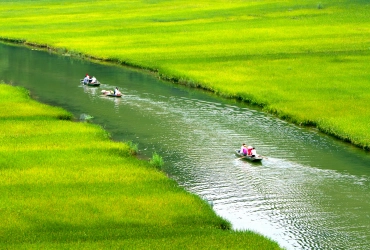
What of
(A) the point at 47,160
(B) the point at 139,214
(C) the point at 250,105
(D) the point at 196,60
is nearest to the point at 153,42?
(D) the point at 196,60

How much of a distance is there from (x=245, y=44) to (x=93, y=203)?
47242 mm

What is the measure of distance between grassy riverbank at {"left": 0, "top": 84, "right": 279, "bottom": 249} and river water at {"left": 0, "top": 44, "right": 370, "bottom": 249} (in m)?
1.44

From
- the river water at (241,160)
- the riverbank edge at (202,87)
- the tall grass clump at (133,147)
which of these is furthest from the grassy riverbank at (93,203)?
the riverbank edge at (202,87)

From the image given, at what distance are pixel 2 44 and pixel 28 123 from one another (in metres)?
42.3

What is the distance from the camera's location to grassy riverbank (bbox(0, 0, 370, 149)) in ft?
140

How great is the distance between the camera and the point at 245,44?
68.3 m

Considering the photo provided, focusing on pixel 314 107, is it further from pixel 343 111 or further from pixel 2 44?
pixel 2 44

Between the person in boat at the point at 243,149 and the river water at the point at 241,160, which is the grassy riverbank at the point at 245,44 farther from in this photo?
the person in boat at the point at 243,149

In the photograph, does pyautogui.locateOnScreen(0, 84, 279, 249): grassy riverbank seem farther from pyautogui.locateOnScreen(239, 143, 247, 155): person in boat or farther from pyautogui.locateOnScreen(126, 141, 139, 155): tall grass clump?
pyautogui.locateOnScreen(239, 143, 247, 155): person in boat

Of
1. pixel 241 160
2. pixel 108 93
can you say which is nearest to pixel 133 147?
pixel 241 160

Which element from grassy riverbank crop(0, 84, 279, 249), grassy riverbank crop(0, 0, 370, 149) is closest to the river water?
grassy riverbank crop(0, 84, 279, 249)

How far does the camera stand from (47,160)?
28391 mm

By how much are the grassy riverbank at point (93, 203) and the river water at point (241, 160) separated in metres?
1.44

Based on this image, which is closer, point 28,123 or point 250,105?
point 28,123
